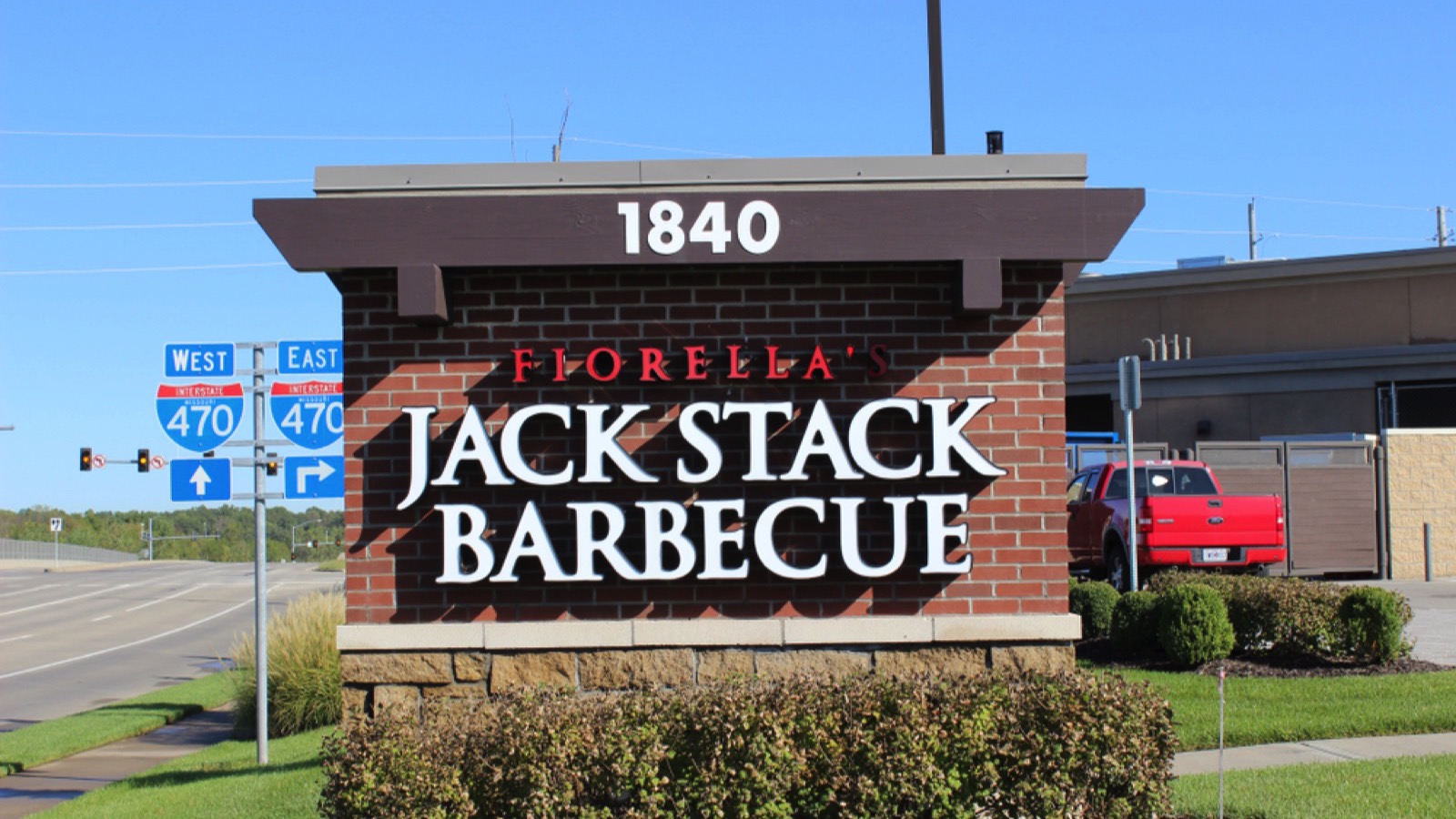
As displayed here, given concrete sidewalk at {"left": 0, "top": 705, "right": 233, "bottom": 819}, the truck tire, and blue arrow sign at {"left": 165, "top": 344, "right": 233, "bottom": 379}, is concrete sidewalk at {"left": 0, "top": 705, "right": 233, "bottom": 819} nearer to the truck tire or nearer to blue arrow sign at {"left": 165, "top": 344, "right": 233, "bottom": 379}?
blue arrow sign at {"left": 165, "top": 344, "right": 233, "bottom": 379}

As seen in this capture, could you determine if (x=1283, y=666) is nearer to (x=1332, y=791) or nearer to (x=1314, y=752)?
(x=1314, y=752)

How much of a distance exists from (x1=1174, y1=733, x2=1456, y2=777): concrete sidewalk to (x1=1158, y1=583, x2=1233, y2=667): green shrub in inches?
101

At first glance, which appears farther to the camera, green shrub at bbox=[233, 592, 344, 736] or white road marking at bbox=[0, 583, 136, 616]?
white road marking at bbox=[0, 583, 136, 616]

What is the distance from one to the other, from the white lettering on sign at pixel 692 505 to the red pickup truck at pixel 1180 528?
1162cm

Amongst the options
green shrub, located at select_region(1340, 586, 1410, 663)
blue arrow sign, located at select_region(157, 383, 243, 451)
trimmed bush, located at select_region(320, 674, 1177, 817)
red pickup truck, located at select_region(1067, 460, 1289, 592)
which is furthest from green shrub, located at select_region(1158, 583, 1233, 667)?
blue arrow sign, located at select_region(157, 383, 243, 451)

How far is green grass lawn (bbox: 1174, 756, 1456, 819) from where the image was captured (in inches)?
286

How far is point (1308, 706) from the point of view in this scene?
409 inches

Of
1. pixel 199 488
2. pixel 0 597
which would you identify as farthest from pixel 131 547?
pixel 199 488

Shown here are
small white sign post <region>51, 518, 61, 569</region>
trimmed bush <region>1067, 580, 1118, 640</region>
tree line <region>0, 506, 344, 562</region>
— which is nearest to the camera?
trimmed bush <region>1067, 580, 1118, 640</region>

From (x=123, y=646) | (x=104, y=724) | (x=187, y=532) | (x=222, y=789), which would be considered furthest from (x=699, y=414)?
(x=187, y=532)

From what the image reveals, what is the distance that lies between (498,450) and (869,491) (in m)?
2.04

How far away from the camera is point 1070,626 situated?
746 centimetres

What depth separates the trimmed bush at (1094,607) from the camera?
14.1 metres

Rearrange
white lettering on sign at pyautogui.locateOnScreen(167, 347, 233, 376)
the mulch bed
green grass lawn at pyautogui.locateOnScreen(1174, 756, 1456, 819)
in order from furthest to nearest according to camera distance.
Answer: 1. white lettering on sign at pyautogui.locateOnScreen(167, 347, 233, 376)
2. the mulch bed
3. green grass lawn at pyautogui.locateOnScreen(1174, 756, 1456, 819)
